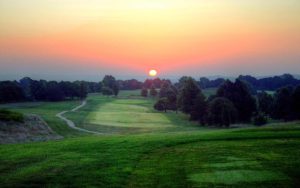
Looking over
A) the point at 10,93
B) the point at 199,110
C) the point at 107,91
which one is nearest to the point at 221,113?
the point at 199,110

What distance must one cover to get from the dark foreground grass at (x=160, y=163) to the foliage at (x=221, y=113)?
45660mm

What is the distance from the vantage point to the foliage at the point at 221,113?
82.1 m

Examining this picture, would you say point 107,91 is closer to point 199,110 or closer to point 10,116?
point 199,110

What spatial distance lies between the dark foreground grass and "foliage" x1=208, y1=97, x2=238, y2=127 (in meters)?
45.7

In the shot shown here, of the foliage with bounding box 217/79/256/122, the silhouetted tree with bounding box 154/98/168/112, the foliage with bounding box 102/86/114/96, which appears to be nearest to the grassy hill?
the foliage with bounding box 217/79/256/122

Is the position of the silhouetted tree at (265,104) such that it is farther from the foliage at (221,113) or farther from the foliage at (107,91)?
the foliage at (107,91)

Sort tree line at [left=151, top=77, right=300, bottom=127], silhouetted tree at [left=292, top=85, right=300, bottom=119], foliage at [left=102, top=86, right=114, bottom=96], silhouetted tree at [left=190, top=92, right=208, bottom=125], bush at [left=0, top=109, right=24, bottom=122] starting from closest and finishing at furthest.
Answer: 1. bush at [left=0, top=109, right=24, bottom=122]
2. tree line at [left=151, top=77, right=300, bottom=127]
3. silhouetted tree at [left=292, top=85, right=300, bottom=119]
4. silhouetted tree at [left=190, top=92, right=208, bottom=125]
5. foliage at [left=102, top=86, right=114, bottom=96]

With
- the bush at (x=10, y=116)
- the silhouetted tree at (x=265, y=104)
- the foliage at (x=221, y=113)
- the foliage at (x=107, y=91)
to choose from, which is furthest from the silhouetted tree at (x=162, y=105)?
the foliage at (x=107, y=91)

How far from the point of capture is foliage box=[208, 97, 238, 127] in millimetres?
82125

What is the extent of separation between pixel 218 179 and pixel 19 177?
36.3 ft

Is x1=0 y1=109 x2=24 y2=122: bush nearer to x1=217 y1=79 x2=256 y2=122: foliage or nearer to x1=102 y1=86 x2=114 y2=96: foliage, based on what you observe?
x1=217 y1=79 x2=256 y2=122: foliage

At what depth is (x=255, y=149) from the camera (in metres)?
30.0

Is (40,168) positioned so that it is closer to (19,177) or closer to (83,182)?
(19,177)

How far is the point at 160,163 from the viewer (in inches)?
998
